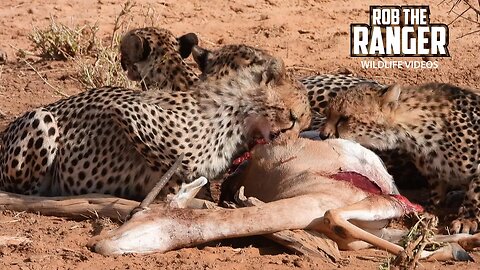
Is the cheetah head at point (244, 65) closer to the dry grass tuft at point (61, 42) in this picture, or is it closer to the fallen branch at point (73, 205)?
the fallen branch at point (73, 205)

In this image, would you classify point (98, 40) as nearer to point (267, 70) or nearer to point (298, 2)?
point (298, 2)

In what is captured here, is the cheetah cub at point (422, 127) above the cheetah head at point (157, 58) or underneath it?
underneath

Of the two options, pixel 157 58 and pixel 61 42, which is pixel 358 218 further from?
pixel 61 42

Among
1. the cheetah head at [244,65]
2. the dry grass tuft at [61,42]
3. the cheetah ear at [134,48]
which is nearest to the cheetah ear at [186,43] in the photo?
the cheetah ear at [134,48]

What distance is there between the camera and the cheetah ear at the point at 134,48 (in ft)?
23.5

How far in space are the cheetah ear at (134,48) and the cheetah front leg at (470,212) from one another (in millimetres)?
2165

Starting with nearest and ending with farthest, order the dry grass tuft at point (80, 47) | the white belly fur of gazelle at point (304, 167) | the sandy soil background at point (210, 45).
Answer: the sandy soil background at point (210, 45) < the white belly fur of gazelle at point (304, 167) < the dry grass tuft at point (80, 47)

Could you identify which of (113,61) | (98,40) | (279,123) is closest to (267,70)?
(279,123)

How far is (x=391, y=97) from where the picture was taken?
6.97 metres

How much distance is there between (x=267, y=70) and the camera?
6.50 m

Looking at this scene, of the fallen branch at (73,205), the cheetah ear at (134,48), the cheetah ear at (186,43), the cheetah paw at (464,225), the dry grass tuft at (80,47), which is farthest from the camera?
the dry grass tuft at (80,47)

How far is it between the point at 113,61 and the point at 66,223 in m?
2.71

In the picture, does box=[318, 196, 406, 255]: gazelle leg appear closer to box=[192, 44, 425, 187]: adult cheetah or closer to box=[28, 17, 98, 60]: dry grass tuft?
box=[192, 44, 425, 187]: adult cheetah

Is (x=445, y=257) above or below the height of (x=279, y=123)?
below
